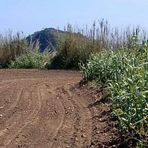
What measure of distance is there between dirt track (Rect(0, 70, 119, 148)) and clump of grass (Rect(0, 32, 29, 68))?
27.2 ft

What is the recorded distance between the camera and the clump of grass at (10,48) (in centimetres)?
2086

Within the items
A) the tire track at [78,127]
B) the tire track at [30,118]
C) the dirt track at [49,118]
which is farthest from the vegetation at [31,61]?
the tire track at [78,127]

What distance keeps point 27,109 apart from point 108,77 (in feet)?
9.12

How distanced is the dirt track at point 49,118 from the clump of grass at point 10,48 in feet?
27.2

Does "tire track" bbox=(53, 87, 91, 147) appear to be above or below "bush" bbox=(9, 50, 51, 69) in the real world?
below

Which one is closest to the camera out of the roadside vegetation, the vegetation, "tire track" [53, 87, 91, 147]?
"tire track" [53, 87, 91, 147]

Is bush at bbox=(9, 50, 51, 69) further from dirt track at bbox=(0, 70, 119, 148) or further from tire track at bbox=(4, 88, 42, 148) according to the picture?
tire track at bbox=(4, 88, 42, 148)

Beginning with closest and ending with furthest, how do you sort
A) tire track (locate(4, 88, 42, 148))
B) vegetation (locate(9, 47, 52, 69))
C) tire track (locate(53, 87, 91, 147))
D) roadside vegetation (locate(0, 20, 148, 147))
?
tire track (locate(53, 87, 91, 147))
tire track (locate(4, 88, 42, 148))
roadside vegetation (locate(0, 20, 148, 147))
vegetation (locate(9, 47, 52, 69))

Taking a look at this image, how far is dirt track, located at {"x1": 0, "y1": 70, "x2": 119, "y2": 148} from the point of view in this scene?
6.80 m

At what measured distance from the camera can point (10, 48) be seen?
21000 mm

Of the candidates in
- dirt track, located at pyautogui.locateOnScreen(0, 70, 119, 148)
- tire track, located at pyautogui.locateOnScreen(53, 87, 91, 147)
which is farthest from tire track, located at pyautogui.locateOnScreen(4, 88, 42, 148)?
tire track, located at pyautogui.locateOnScreen(53, 87, 91, 147)

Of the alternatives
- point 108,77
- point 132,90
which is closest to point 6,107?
point 108,77

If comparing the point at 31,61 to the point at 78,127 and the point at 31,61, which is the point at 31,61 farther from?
the point at 78,127

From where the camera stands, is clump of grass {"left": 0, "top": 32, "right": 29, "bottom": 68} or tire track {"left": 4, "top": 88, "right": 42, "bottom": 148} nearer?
tire track {"left": 4, "top": 88, "right": 42, "bottom": 148}
